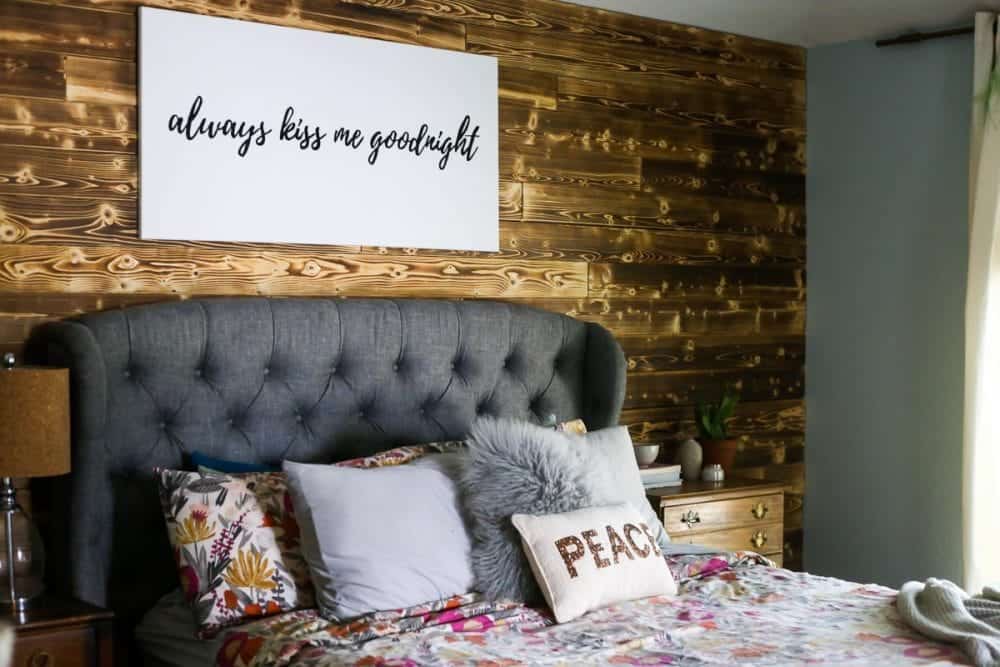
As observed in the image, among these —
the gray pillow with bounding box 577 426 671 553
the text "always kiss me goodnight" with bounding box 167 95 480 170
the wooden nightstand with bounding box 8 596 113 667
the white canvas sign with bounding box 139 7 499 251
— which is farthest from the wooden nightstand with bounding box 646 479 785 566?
the wooden nightstand with bounding box 8 596 113 667

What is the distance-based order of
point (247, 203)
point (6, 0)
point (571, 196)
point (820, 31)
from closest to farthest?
point (6, 0)
point (247, 203)
point (571, 196)
point (820, 31)

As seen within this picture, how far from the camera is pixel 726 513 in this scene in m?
3.91

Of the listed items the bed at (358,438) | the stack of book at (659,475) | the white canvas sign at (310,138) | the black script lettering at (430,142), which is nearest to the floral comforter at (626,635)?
the bed at (358,438)

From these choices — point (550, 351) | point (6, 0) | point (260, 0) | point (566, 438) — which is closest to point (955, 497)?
point (550, 351)

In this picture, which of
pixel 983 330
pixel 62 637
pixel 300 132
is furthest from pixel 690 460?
pixel 62 637

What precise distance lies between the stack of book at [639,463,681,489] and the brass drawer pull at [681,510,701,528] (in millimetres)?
156

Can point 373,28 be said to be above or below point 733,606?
above

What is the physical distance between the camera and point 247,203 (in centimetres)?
327

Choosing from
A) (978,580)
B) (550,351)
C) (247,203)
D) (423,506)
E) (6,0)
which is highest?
(6,0)

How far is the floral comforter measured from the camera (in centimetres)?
236

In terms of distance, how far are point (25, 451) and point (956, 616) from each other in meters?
1.98

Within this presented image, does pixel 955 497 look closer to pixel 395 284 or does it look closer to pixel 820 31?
pixel 820 31

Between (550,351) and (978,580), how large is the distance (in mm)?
1642

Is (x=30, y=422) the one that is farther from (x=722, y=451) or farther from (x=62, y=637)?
(x=722, y=451)
